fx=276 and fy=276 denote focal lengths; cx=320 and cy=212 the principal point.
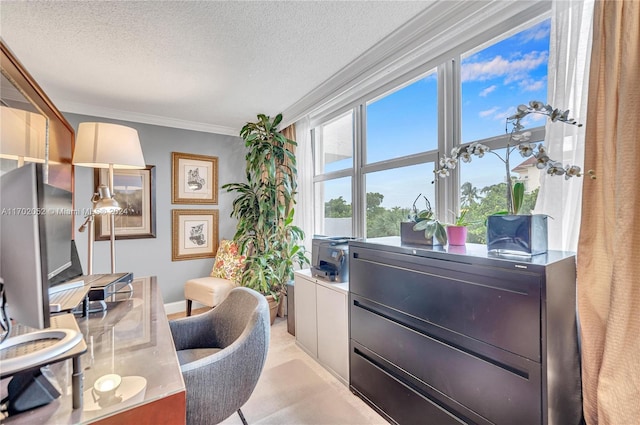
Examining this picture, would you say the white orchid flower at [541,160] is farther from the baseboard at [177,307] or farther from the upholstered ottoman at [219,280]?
the baseboard at [177,307]

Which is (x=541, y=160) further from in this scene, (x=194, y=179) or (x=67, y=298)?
(x=194, y=179)

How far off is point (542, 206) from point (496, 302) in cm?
58

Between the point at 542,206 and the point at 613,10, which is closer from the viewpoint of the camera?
the point at 613,10

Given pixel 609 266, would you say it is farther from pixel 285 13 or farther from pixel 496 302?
pixel 285 13

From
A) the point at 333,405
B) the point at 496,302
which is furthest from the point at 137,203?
the point at 496,302

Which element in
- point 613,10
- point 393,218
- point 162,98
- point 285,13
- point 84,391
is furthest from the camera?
point 162,98

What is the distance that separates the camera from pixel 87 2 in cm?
153

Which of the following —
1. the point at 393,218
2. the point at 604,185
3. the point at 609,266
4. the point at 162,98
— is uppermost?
the point at 162,98

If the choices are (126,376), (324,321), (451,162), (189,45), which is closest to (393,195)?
(451,162)

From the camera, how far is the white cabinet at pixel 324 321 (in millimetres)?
1974

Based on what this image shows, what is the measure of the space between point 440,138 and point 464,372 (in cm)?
142

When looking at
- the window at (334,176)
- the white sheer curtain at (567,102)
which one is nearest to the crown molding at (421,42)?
the white sheer curtain at (567,102)

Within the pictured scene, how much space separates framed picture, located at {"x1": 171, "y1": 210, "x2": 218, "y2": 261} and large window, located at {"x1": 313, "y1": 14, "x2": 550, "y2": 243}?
1.76 meters

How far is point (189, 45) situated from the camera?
1911mm
